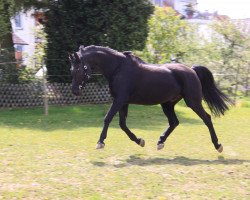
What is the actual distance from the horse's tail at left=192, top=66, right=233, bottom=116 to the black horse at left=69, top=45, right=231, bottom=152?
0.34 metres

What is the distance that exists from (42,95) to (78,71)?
317 inches

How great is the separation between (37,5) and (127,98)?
1054 cm

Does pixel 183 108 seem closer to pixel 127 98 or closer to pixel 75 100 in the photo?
pixel 75 100

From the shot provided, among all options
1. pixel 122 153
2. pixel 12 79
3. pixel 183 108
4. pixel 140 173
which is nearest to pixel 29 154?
pixel 122 153

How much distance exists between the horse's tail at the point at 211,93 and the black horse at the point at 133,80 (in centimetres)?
34

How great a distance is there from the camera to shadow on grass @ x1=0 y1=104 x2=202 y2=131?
39.2ft

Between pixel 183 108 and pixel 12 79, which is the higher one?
pixel 12 79

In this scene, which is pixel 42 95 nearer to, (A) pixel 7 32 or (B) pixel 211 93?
(A) pixel 7 32

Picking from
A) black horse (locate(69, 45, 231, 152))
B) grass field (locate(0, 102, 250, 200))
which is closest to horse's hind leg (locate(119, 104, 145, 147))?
black horse (locate(69, 45, 231, 152))

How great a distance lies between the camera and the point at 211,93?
Answer: 347 inches

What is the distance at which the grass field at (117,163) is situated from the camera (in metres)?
5.46

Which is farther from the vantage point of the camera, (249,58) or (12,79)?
(249,58)

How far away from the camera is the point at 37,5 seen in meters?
17.1

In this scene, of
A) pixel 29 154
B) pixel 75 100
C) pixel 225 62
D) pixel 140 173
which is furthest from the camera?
A: pixel 225 62
